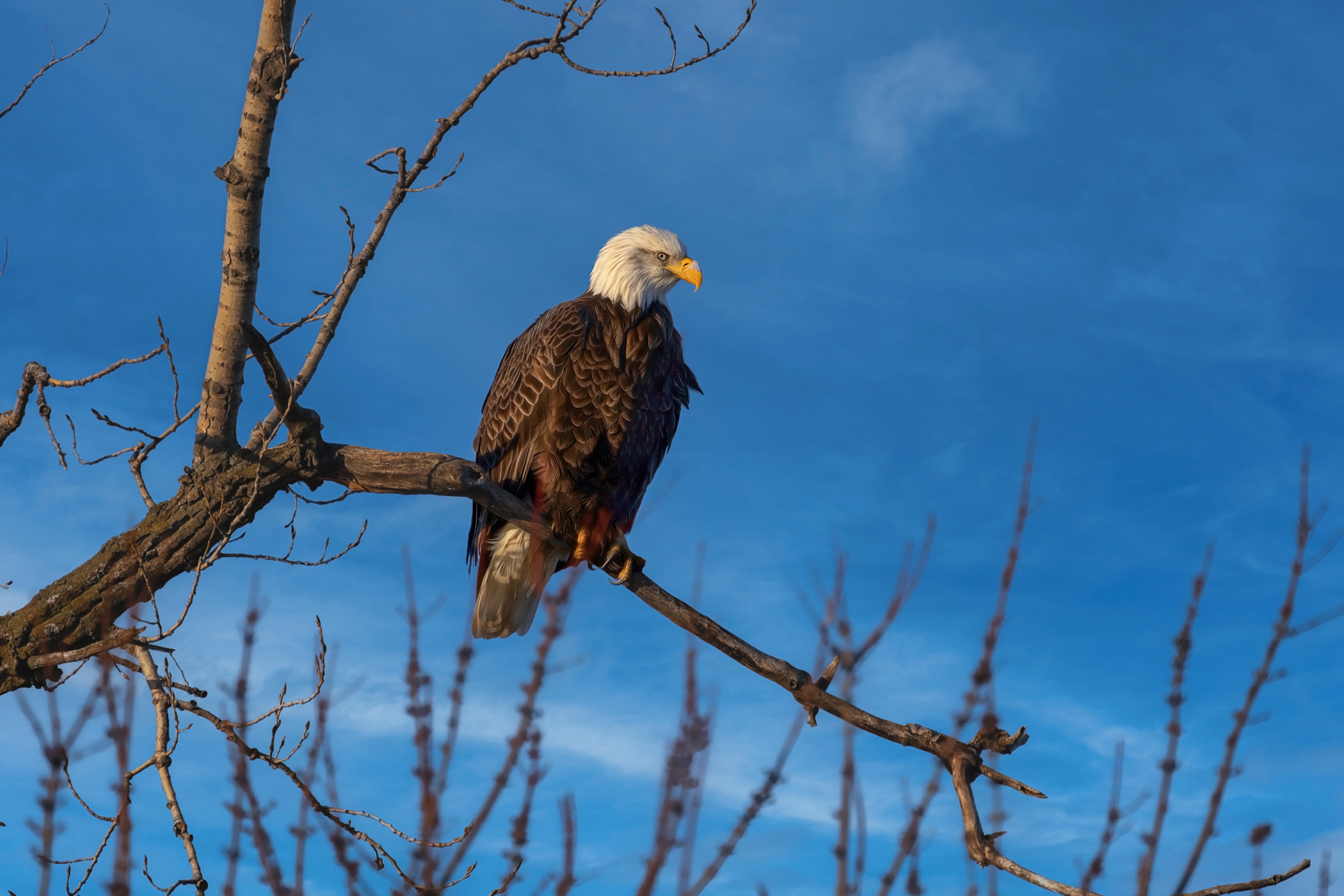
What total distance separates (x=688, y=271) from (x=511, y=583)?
2281 millimetres

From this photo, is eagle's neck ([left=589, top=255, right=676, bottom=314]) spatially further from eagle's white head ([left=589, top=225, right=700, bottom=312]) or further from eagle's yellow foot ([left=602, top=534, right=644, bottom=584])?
eagle's yellow foot ([left=602, top=534, right=644, bottom=584])

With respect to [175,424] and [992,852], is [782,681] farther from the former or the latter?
[175,424]

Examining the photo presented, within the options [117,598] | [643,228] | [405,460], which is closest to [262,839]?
[405,460]

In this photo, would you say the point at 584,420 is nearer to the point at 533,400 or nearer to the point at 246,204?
the point at 533,400

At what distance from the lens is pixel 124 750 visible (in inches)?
101

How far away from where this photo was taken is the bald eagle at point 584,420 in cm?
557

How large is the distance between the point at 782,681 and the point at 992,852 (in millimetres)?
1335

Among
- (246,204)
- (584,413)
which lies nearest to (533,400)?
(584,413)

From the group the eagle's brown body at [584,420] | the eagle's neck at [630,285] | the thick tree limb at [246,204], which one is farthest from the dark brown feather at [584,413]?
the thick tree limb at [246,204]

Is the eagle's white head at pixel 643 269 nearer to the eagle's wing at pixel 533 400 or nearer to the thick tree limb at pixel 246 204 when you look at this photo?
the eagle's wing at pixel 533 400

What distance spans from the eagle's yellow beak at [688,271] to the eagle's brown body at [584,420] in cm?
37

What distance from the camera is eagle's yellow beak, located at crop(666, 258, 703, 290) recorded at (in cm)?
630

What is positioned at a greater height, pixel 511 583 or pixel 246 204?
pixel 246 204

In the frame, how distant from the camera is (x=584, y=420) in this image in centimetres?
556
